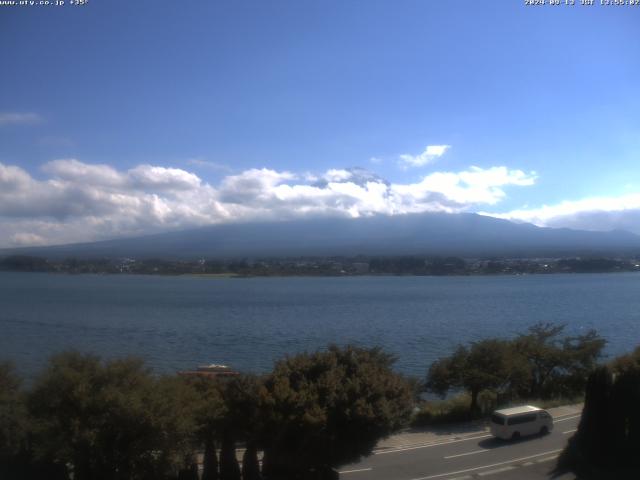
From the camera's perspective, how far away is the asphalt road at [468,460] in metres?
8.64

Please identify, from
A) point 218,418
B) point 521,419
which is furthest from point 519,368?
point 218,418

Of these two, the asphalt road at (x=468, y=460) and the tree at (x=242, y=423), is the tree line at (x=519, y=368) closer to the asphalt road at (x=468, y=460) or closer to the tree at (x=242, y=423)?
the asphalt road at (x=468, y=460)

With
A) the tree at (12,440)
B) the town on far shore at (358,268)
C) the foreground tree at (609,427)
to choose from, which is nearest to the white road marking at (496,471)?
the foreground tree at (609,427)

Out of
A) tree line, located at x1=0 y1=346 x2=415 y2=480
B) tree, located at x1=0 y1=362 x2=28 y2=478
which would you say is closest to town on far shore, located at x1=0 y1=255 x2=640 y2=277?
tree line, located at x1=0 y1=346 x2=415 y2=480

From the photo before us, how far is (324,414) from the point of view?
715 centimetres

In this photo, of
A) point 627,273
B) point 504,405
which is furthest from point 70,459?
point 627,273

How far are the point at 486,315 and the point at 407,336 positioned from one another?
11.4 meters

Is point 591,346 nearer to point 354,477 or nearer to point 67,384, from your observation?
point 354,477

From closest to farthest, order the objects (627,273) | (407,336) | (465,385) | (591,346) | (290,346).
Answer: (465,385), (591,346), (290,346), (407,336), (627,273)

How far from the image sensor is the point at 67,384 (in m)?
6.94

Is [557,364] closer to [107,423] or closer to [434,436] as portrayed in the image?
[434,436]

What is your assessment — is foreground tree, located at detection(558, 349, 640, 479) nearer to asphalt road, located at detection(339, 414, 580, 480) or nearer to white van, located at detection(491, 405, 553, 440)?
asphalt road, located at detection(339, 414, 580, 480)

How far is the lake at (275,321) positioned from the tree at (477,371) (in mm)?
5133

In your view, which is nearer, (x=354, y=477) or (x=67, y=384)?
(x=67, y=384)
